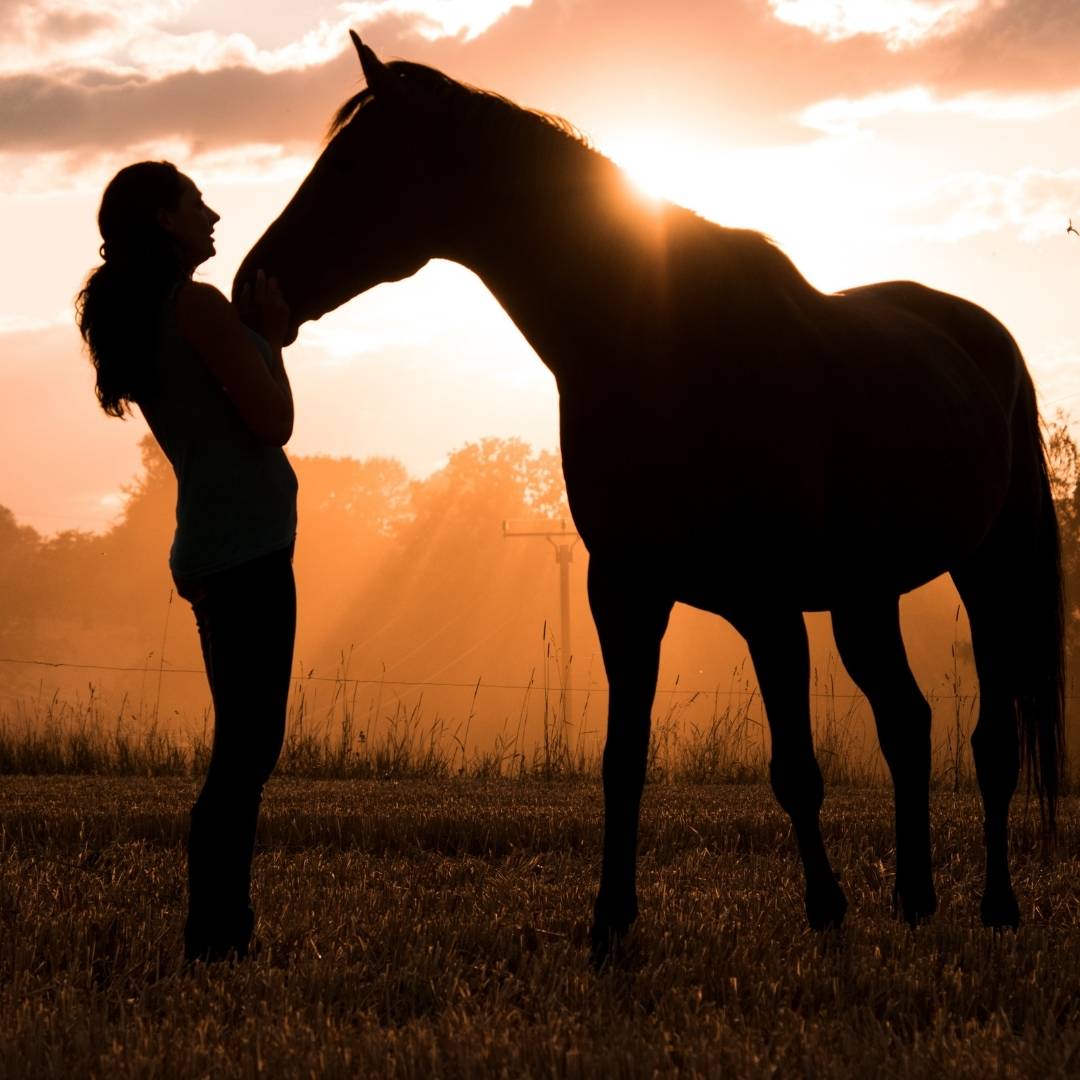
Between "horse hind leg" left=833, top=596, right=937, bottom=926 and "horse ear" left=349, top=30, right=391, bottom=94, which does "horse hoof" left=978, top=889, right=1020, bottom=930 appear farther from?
"horse ear" left=349, top=30, right=391, bottom=94

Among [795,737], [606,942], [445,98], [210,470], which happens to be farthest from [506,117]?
[606,942]

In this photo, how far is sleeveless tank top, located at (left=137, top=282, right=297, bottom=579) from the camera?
3607 mm

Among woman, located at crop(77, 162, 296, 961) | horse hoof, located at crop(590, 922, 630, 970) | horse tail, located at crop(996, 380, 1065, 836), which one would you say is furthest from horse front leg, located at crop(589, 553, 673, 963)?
horse tail, located at crop(996, 380, 1065, 836)

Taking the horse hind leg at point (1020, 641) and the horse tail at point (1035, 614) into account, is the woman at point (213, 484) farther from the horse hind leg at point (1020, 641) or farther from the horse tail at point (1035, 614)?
the horse tail at point (1035, 614)

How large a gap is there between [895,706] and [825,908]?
1.01 meters

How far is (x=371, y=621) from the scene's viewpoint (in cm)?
7900

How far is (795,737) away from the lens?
166 inches

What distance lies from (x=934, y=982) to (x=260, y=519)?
2.21m

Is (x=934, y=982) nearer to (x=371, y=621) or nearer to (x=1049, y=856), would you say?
(x=1049, y=856)

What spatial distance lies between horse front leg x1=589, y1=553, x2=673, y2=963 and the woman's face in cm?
148

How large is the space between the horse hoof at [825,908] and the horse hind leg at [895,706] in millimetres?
642

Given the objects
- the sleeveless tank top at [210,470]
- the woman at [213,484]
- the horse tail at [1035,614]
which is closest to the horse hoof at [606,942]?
the woman at [213,484]

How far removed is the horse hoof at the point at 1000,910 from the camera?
4.79 m

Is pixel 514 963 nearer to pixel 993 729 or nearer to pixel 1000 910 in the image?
pixel 1000 910
